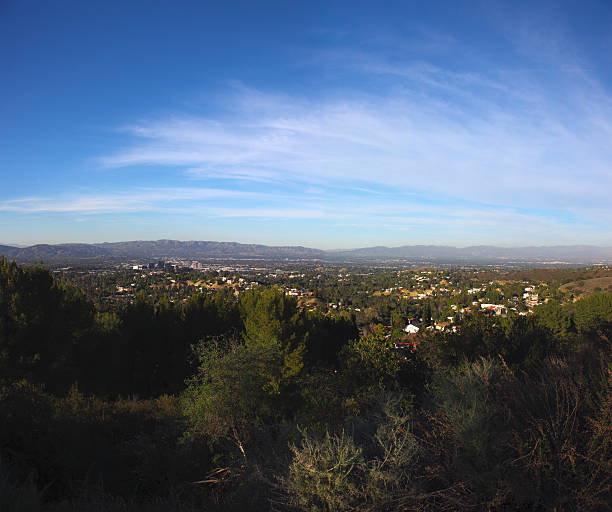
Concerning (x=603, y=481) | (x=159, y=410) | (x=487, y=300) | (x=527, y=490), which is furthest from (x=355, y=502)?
(x=487, y=300)

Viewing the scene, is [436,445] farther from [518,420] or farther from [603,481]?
[603,481]

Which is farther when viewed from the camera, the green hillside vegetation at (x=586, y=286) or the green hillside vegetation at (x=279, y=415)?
the green hillside vegetation at (x=586, y=286)

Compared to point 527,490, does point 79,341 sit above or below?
below

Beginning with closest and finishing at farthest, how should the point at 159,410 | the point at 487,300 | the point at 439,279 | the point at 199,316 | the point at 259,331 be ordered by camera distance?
the point at 159,410 → the point at 259,331 → the point at 199,316 → the point at 487,300 → the point at 439,279

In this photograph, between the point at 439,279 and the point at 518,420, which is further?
the point at 439,279

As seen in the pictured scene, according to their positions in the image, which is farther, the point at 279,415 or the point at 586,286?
the point at 586,286

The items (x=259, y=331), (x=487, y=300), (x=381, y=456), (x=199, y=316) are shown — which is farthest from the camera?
(x=487, y=300)

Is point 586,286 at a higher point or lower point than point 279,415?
higher

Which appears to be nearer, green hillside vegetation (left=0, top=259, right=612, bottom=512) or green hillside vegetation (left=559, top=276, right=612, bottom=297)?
green hillside vegetation (left=0, top=259, right=612, bottom=512)
